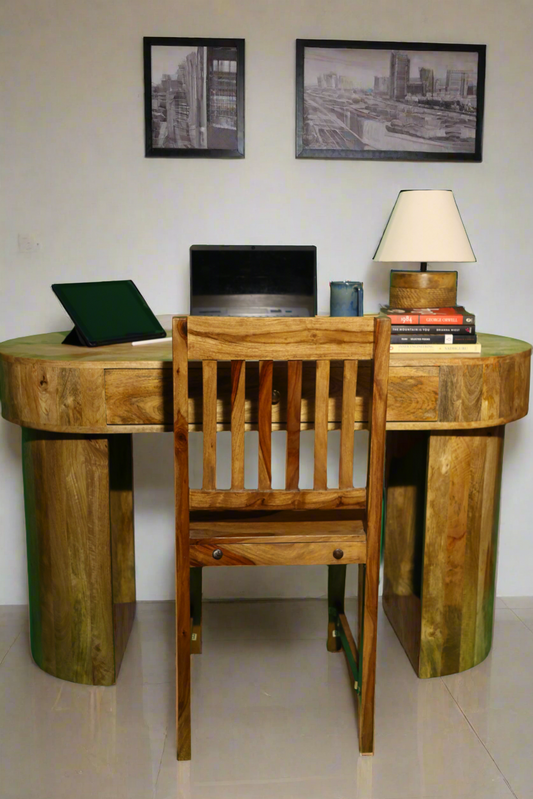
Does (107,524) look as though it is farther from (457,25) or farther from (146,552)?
(457,25)

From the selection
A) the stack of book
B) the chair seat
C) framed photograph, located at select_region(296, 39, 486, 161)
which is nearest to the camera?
the chair seat

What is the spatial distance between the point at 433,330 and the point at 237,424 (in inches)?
24.8

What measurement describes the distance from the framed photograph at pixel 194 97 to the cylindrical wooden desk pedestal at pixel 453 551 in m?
1.11

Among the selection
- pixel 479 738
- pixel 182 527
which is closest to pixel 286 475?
pixel 182 527

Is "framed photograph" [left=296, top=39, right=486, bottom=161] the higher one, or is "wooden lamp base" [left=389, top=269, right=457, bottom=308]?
"framed photograph" [left=296, top=39, right=486, bottom=161]

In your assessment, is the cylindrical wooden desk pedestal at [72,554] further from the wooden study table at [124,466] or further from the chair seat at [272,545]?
the chair seat at [272,545]

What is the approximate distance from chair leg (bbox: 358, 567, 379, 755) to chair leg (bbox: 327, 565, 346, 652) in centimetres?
42

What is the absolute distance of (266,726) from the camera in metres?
1.84

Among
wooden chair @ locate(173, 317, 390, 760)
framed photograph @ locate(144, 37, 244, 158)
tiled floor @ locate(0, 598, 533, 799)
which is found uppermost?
framed photograph @ locate(144, 37, 244, 158)

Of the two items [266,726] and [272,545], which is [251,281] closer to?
[272,545]

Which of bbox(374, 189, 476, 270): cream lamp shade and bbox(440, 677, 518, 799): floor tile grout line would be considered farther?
bbox(374, 189, 476, 270): cream lamp shade

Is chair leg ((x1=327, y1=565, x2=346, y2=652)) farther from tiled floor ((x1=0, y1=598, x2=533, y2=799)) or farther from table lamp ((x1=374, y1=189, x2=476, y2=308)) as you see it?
table lamp ((x1=374, y1=189, x2=476, y2=308))

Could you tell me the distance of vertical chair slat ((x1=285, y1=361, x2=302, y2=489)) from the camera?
1564mm

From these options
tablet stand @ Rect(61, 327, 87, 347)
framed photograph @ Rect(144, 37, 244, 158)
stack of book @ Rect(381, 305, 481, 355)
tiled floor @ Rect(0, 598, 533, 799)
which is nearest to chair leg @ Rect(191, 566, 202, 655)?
tiled floor @ Rect(0, 598, 533, 799)
